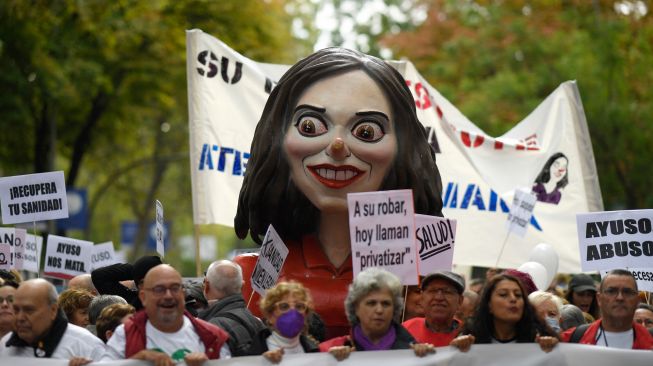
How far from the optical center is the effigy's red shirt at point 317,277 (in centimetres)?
1029

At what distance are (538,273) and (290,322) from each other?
566 centimetres

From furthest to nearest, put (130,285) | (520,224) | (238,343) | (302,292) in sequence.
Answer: (520,224) → (130,285) → (238,343) → (302,292)

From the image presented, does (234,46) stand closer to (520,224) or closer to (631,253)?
(520,224)

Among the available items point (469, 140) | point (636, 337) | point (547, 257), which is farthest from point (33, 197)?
point (469, 140)

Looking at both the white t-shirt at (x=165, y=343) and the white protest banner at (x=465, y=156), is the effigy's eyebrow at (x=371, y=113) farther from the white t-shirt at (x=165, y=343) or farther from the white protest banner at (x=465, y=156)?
the white protest banner at (x=465, y=156)

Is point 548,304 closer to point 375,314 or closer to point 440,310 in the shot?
point 440,310

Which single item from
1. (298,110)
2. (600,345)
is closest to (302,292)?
(600,345)

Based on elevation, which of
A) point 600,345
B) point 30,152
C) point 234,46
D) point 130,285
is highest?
point 234,46

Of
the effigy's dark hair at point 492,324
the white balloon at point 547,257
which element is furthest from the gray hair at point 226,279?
the white balloon at point 547,257

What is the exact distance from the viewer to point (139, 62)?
2855 cm

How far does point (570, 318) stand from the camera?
1041 centimetres

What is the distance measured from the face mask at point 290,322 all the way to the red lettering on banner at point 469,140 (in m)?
8.45

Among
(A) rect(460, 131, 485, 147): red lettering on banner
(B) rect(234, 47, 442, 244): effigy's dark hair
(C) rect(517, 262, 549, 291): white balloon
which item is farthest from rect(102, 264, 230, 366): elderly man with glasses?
(A) rect(460, 131, 485, 147): red lettering on banner

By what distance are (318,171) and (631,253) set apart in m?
2.42
